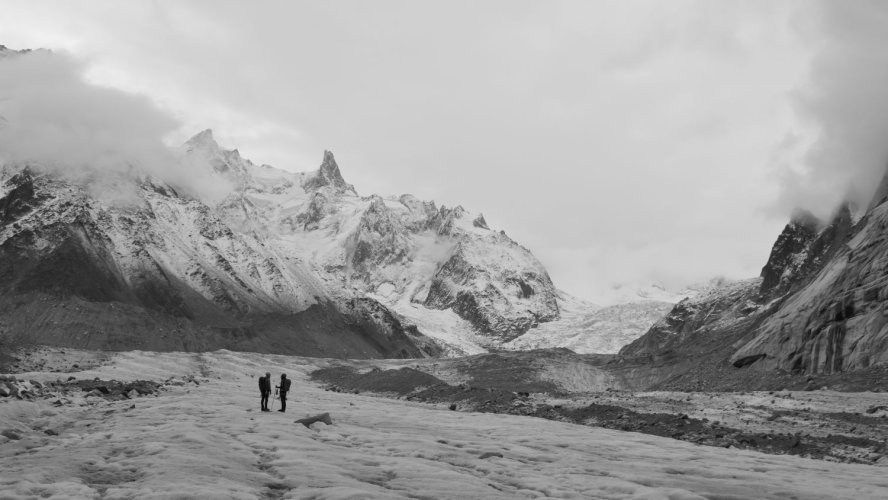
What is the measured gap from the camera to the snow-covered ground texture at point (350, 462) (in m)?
21.0

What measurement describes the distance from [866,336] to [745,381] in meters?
20.3

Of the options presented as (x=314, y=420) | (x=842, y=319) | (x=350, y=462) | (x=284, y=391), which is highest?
(x=842, y=319)

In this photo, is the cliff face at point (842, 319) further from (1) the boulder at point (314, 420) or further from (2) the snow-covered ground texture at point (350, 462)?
(1) the boulder at point (314, 420)

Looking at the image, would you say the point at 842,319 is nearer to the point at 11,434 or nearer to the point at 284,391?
the point at 284,391

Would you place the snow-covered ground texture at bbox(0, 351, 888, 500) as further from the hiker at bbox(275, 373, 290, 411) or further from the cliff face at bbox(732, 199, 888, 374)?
the cliff face at bbox(732, 199, 888, 374)

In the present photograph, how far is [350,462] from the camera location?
83.8 ft

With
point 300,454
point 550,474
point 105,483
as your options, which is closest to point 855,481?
point 550,474

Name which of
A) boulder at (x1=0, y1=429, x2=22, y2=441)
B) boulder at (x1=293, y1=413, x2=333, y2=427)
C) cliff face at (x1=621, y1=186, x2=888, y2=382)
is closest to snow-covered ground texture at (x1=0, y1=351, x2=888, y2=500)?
boulder at (x1=0, y1=429, x2=22, y2=441)

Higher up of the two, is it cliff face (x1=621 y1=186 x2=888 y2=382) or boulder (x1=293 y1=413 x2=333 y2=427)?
cliff face (x1=621 y1=186 x2=888 y2=382)

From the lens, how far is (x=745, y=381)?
376ft

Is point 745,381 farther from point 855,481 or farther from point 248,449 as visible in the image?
point 248,449

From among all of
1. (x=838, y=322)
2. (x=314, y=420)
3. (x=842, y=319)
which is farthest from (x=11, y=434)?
(x=842, y=319)

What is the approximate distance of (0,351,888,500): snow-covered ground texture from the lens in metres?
21.0

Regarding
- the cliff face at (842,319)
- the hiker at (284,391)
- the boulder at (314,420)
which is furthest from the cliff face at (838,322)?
the boulder at (314,420)
